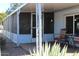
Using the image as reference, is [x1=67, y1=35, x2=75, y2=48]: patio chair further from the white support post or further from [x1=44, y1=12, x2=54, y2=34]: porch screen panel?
[x1=44, y1=12, x2=54, y2=34]: porch screen panel

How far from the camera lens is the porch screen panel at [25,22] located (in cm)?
1725

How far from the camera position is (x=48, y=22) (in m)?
18.1

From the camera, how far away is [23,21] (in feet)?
56.7

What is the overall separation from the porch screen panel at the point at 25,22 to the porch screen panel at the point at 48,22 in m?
1.42

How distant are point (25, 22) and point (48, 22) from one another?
1939 millimetres

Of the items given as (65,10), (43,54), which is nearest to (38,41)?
(43,54)

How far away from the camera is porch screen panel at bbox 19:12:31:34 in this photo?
1725 centimetres

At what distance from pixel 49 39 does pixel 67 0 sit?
8.13 meters

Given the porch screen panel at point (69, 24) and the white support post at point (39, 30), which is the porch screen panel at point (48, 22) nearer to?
the porch screen panel at point (69, 24)

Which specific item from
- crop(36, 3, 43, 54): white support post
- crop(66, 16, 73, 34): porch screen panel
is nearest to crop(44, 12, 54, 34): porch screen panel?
crop(66, 16, 73, 34): porch screen panel

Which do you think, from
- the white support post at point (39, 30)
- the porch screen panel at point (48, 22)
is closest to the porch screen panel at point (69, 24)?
the porch screen panel at point (48, 22)

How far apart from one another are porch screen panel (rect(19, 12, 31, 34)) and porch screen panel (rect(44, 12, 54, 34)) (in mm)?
1423

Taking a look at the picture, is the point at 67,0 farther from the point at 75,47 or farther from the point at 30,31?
the point at 30,31

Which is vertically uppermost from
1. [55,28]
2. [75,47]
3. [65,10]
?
[65,10]
